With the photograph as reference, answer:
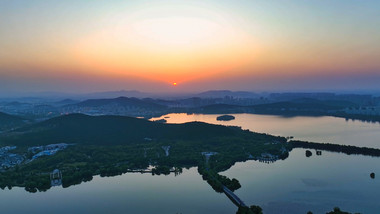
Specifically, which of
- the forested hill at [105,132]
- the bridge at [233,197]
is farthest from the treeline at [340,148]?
the bridge at [233,197]

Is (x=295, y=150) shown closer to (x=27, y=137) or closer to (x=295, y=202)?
(x=295, y=202)

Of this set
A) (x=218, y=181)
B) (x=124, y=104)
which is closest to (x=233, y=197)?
(x=218, y=181)

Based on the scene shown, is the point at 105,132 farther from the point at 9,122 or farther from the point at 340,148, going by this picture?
the point at 340,148

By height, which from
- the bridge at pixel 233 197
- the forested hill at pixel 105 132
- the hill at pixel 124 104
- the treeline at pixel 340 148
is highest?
the hill at pixel 124 104

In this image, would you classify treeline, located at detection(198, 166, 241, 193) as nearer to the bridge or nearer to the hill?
the bridge

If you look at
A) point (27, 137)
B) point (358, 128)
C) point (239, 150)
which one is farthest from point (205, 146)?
point (358, 128)

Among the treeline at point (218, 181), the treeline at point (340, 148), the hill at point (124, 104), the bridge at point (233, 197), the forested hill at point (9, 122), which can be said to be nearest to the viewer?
the bridge at point (233, 197)

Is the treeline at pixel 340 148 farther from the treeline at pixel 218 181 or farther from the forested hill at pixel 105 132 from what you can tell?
the treeline at pixel 218 181

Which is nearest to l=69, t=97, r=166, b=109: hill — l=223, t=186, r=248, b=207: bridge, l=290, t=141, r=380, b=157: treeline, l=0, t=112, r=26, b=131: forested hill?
l=0, t=112, r=26, b=131: forested hill

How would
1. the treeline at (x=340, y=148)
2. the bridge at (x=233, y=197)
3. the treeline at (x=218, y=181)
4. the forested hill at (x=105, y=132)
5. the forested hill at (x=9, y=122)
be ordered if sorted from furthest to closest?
the forested hill at (x=9, y=122)
the forested hill at (x=105, y=132)
the treeline at (x=340, y=148)
the treeline at (x=218, y=181)
the bridge at (x=233, y=197)
